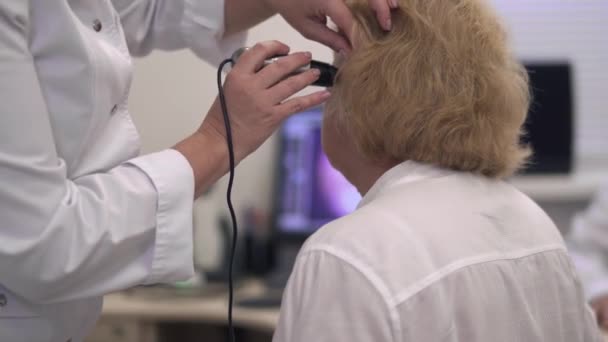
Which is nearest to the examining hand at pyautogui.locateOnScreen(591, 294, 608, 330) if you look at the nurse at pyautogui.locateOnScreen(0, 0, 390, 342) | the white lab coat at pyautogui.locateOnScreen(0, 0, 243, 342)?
the nurse at pyautogui.locateOnScreen(0, 0, 390, 342)

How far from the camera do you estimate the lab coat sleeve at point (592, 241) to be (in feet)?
8.38

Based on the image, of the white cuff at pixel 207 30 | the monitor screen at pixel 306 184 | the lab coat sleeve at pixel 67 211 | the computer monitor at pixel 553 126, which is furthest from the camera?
the computer monitor at pixel 553 126

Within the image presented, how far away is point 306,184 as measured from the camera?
112 inches

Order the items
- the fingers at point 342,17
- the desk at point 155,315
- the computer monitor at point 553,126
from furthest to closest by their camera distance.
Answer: the computer monitor at point 553,126 < the desk at point 155,315 < the fingers at point 342,17

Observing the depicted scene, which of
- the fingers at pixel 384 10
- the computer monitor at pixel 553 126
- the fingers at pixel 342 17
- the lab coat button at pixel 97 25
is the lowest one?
the computer monitor at pixel 553 126

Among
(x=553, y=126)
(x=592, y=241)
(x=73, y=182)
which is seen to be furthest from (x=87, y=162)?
(x=553, y=126)

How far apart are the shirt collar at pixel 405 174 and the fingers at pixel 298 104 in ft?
0.50

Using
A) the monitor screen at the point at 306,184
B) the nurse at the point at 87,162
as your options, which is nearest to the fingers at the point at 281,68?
the nurse at the point at 87,162

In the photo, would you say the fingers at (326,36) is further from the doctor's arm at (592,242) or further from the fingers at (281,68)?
the doctor's arm at (592,242)

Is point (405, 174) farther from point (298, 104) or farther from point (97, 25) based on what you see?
point (97, 25)

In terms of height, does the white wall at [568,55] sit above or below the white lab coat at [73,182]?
below

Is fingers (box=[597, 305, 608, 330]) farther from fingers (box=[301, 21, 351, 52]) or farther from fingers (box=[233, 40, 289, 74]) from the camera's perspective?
fingers (box=[233, 40, 289, 74])

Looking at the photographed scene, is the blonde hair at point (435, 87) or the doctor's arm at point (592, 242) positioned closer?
the blonde hair at point (435, 87)

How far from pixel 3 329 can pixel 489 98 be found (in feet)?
2.47
